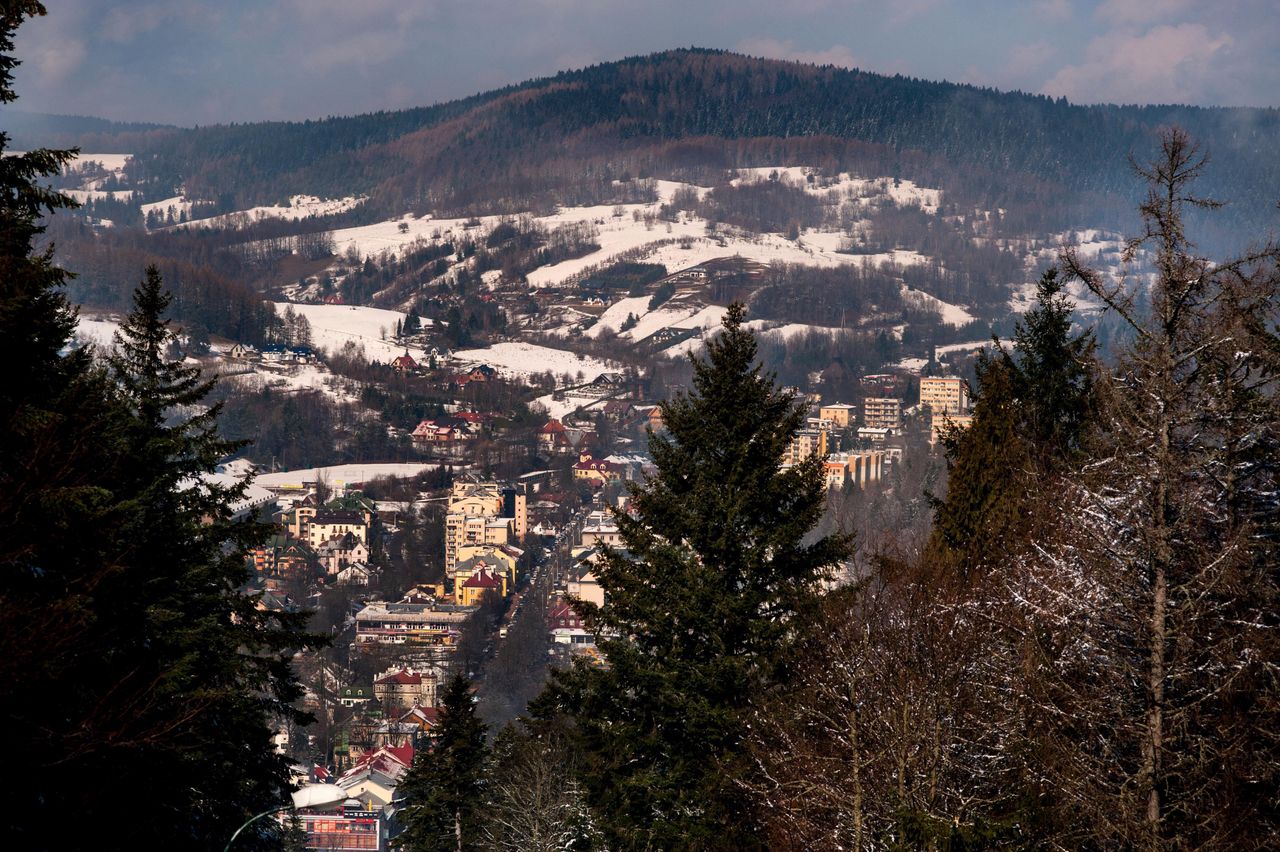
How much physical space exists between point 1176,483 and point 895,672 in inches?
126

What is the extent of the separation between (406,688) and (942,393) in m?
84.6

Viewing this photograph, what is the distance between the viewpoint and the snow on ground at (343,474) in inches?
4210

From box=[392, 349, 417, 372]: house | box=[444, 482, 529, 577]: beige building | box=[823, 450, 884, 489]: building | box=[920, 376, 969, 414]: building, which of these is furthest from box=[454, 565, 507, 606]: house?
box=[392, 349, 417, 372]: house

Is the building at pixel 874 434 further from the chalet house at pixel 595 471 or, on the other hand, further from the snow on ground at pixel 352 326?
the snow on ground at pixel 352 326

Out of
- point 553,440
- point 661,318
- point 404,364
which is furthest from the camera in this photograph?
point 661,318

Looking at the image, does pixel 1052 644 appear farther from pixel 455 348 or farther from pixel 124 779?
pixel 455 348

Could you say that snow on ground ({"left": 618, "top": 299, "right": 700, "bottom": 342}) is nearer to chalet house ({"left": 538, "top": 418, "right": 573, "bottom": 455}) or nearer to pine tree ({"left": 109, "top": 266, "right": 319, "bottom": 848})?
chalet house ({"left": 538, "top": 418, "right": 573, "bottom": 455})

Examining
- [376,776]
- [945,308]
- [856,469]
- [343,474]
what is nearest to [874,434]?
[856,469]

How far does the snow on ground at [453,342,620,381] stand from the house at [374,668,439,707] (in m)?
94.2

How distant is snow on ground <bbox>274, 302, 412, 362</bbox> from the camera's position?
159 meters

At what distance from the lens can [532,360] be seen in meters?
159

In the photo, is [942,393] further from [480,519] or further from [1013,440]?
[1013,440]

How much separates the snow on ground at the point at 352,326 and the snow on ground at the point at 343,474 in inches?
1541

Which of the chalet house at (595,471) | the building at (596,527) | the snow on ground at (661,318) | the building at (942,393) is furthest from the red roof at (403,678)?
the snow on ground at (661,318)
